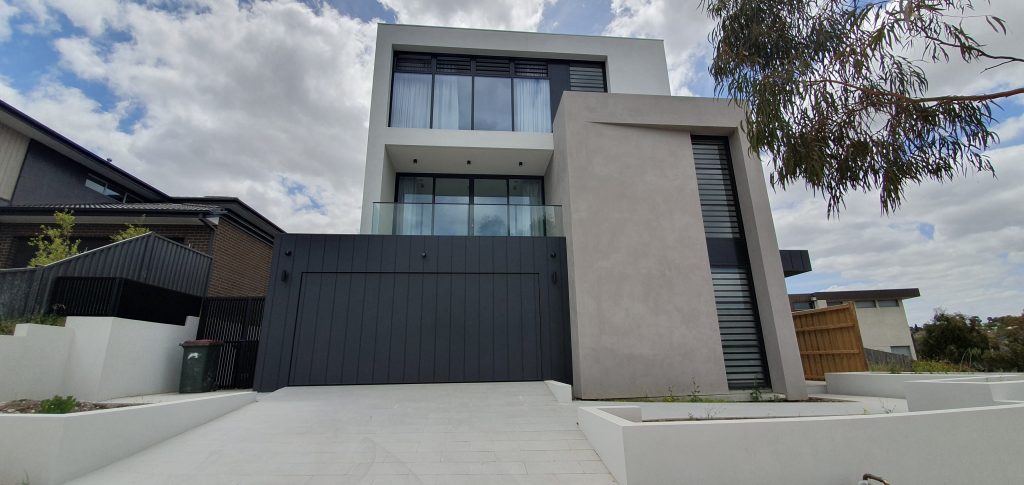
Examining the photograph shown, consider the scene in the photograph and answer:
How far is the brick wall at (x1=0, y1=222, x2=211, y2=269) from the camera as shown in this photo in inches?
405

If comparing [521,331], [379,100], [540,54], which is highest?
[540,54]

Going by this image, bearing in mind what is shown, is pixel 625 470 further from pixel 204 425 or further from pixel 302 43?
pixel 302 43

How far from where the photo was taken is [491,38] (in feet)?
38.0

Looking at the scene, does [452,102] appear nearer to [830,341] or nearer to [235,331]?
[235,331]

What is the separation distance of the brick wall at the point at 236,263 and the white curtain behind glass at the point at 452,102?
654 cm

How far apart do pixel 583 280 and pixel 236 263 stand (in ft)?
32.4

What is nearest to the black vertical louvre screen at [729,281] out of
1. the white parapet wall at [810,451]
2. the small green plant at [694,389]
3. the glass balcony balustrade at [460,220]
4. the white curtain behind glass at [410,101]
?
the small green plant at [694,389]

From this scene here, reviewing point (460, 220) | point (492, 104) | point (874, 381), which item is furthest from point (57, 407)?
point (874, 381)

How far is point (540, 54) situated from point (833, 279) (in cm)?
1838

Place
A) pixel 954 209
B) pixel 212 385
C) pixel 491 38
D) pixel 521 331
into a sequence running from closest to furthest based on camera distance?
1. pixel 212 385
2. pixel 521 331
3. pixel 491 38
4. pixel 954 209

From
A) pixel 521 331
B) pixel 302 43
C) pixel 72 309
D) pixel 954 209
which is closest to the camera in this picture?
pixel 72 309

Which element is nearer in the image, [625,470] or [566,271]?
[625,470]

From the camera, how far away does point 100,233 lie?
10.4m

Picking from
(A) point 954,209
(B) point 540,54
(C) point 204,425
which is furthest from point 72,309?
(A) point 954,209
